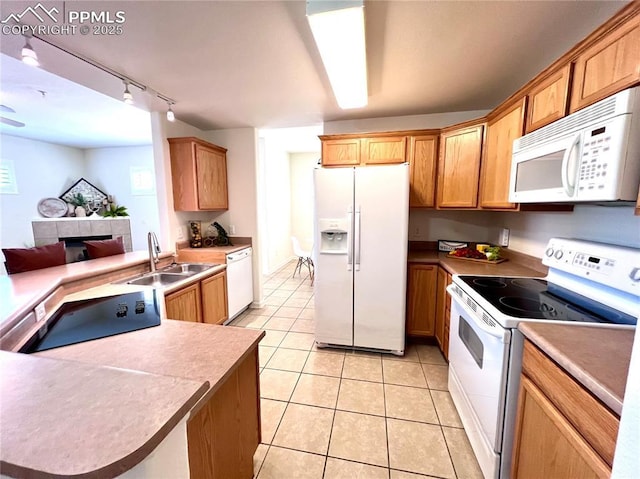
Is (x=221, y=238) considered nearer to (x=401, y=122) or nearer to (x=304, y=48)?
(x=304, y=48)

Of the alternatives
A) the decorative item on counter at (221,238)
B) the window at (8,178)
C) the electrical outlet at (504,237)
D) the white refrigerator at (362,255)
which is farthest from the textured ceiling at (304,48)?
the window at (8,178)

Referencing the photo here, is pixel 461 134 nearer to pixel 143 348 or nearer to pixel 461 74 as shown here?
pixel 461 74

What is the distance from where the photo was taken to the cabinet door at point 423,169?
2732 millimetres

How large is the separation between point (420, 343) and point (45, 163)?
281 inches

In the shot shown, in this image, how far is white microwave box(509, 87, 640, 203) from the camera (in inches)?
40.1

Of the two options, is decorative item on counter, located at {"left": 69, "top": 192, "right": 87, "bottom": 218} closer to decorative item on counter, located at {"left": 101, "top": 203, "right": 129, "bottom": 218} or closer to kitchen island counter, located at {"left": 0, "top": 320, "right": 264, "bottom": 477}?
decorative item on counter, located at {"left": 101, "top": 203, "right": 129, "bottom": 218}

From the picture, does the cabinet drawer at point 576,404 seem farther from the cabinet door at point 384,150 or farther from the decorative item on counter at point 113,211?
the decorative item on counter at point 113,211

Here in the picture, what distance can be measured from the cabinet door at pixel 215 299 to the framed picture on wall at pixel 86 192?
470 cm

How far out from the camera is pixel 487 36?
162cm

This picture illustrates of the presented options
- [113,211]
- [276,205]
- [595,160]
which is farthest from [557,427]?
[113,211]

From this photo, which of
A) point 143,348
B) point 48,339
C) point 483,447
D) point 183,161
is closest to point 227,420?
point 143,348

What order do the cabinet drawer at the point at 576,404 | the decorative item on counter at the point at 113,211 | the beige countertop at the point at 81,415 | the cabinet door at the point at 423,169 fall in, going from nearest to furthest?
the beige countertop at the point at 81,415
the cabinet drawer at the point at 576,404
the cabinet door at the point at 423,169
the decorative item on counter at the point at 113,211

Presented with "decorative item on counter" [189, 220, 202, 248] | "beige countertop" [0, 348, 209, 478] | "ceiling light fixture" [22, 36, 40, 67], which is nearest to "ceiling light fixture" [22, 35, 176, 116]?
"ceiling light fixture" [22, 36, 40, 67]

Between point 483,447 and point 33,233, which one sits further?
point 33,233
